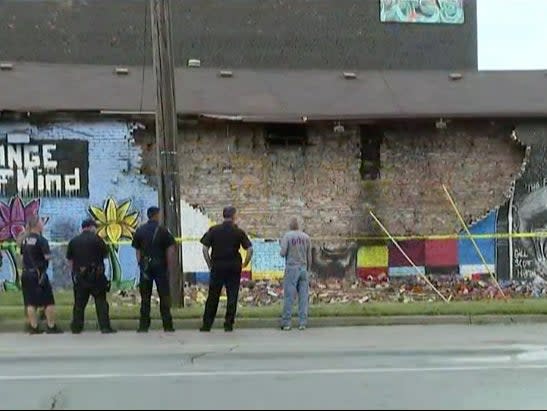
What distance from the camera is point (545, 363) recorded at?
932cm

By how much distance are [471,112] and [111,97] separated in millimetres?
7820

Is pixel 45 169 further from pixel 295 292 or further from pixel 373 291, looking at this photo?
pixel 295 292

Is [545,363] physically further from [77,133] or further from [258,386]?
[77,133]

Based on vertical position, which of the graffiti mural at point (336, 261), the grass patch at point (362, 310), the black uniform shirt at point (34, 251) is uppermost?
the black uniform shirt at point (34, 251)

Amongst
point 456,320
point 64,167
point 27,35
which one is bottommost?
point 456,320

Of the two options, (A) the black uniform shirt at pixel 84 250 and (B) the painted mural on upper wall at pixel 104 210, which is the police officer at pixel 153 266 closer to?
(A) the black uniform shirt at pixel 84 250

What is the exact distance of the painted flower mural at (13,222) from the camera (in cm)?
1759

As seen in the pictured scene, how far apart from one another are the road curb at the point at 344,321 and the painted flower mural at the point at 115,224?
201 inches

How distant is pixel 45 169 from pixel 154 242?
6.46 m

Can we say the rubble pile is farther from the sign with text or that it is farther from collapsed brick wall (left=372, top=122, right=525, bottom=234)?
the sign with text

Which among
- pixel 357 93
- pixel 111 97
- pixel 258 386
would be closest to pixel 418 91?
pixel 357 93

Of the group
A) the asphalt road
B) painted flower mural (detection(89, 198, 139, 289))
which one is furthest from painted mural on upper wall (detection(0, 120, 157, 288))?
the asphalt road

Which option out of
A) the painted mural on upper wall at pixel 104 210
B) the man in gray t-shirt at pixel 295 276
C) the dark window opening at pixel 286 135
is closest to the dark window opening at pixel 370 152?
the dark window opening at pixel 286 135

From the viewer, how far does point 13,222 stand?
17.7 meters
